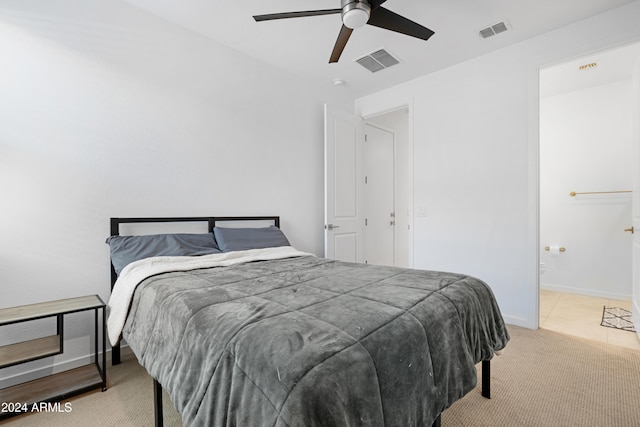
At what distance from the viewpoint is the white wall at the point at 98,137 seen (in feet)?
6.29

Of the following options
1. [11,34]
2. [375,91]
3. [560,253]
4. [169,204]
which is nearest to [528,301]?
Answer: [560,253]

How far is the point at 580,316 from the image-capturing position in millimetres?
3107

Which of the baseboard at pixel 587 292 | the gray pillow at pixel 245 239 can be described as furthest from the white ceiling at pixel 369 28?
the baseboard at pixel 587 292

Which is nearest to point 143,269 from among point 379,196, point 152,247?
point 152,247

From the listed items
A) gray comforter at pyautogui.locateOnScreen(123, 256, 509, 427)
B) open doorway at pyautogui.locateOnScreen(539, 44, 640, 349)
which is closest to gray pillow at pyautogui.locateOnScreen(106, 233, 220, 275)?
gray comforter at pyautogui.locateOnScreen(123, 256, 509, 427)

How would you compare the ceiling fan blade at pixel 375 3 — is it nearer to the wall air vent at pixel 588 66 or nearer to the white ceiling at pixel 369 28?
the white ceiling at pixel 369 28

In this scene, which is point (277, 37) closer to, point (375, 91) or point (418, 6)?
point (418, 6)

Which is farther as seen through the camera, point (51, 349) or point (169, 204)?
point (169, 204)

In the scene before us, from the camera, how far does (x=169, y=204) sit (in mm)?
2562

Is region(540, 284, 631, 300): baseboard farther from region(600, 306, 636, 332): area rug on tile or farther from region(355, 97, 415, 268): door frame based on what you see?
region(355, 97, 415, 268): door frame

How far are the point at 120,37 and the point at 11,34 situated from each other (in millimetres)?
636

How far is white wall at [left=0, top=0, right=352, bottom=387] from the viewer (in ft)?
6.29

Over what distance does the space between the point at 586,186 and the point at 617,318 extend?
5.78 ft

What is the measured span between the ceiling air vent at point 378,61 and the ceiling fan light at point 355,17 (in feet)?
4.02
